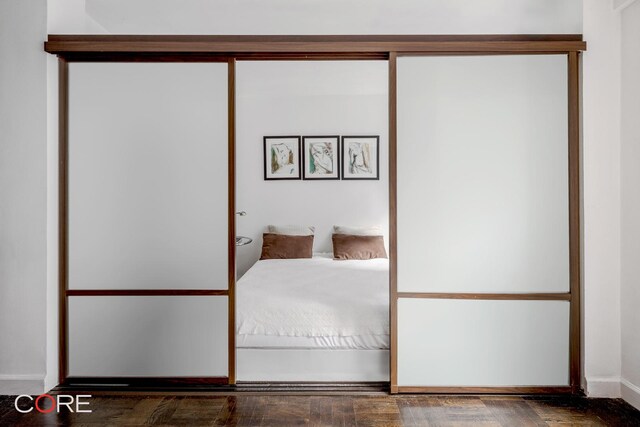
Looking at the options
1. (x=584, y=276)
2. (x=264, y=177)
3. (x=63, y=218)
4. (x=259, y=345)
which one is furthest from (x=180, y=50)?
(x=264, y=177)

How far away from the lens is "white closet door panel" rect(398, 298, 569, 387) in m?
2.94

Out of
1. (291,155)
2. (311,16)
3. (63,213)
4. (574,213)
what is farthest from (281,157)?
(574,213)

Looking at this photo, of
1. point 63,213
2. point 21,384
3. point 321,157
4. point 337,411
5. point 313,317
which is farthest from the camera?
point 321,157

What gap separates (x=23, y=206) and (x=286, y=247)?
10.2ft

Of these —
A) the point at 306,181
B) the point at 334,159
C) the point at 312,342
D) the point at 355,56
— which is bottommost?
the point at 312,342

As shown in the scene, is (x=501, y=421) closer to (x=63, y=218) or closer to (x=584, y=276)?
(x=584, y=276)

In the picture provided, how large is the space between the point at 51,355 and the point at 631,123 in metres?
3.65

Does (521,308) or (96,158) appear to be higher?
(96,158)

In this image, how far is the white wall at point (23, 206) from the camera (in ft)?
9.60

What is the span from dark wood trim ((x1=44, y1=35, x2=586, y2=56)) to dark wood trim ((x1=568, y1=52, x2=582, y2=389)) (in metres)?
0.21

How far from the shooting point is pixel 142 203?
3.05 m

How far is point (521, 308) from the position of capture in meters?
2.94

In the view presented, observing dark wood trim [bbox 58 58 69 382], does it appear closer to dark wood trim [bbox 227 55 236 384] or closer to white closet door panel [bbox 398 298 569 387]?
dark wood trim [bbox 227 55 236 384]

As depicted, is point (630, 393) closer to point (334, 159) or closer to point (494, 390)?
point (494, 390)
